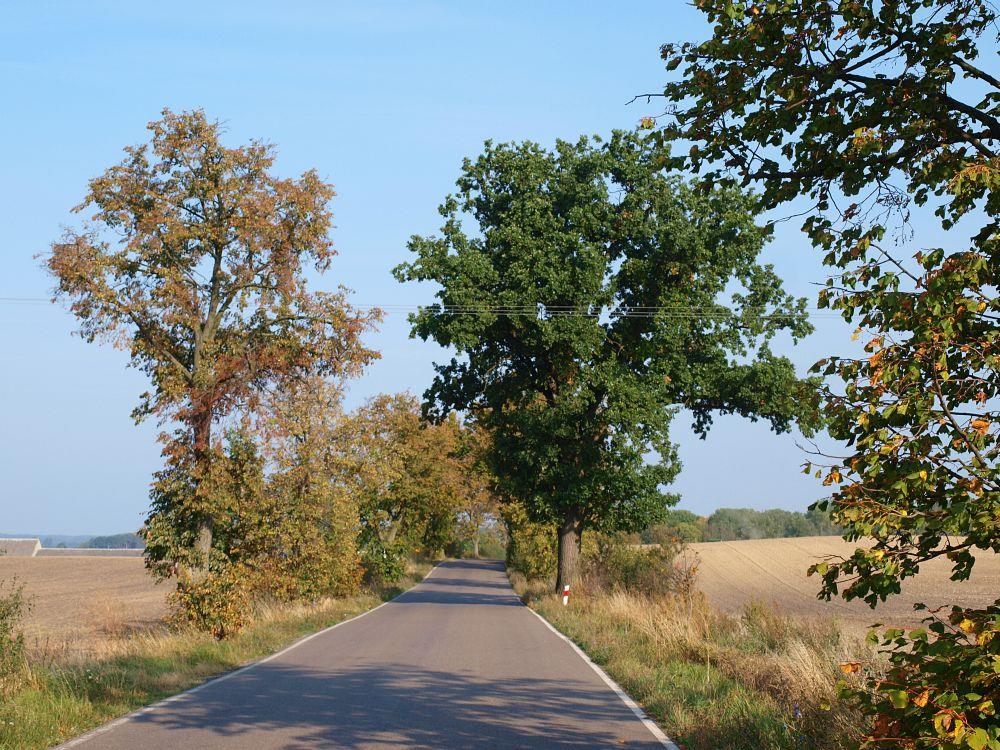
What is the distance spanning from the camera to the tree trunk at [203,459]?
2545cm

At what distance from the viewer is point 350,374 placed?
28.1 m

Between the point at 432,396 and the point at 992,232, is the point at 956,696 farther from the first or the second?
the point at 432,396

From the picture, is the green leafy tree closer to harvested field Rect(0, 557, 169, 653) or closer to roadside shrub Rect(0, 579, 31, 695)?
harvested field Rect(0, 557, 169, 653)

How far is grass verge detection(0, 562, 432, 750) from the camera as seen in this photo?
941 centimetres

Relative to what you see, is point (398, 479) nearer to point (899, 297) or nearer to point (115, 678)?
point (115, 678)

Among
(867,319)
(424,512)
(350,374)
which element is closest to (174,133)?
(350,374)

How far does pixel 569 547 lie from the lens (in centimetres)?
3409

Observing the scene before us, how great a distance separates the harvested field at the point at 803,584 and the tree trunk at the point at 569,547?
421 centimetres

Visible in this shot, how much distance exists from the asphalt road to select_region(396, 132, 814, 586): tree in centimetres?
1145

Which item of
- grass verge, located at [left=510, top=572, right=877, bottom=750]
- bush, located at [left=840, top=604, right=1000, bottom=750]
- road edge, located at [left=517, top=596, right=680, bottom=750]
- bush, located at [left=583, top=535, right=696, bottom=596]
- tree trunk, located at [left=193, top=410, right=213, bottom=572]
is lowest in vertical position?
road edge, located at [left=517, top=596, right=680, bottom=750]

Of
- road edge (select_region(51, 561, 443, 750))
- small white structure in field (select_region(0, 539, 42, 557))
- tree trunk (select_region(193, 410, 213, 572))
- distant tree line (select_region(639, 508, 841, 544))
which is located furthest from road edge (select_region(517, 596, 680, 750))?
distant tree line (select_region(639, 508, 841, 544))

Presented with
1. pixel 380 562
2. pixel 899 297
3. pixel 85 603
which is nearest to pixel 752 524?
pixel 380 562

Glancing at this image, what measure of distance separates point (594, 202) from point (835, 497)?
27525mm

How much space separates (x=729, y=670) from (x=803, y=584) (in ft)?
145
